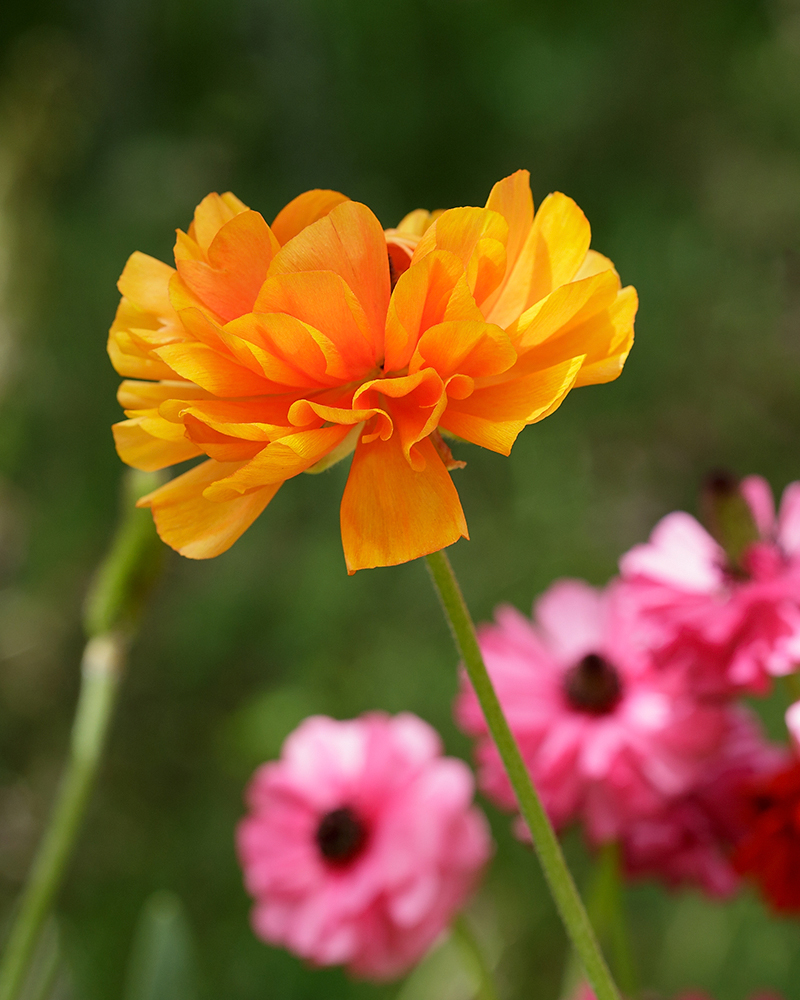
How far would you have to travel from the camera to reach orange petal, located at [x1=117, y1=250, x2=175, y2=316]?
0.23 meters

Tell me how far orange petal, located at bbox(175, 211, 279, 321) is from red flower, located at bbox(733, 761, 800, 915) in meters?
0.19

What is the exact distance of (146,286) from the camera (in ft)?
0.76

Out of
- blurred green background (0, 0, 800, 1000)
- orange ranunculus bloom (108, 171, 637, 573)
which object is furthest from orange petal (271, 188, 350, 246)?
blurred green background (0, 0, 800, 1000)

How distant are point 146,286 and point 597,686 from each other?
0.63ft

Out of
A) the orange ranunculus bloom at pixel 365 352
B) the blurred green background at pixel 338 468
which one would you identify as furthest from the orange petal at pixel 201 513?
the blurred green background at pixel 338 468

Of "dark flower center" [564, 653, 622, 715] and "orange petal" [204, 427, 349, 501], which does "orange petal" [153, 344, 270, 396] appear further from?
"dark flower center" [564, 653, 622, 715]

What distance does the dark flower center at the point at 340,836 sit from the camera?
1.17 ft

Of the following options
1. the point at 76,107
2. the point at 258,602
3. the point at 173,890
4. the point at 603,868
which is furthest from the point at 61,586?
the point at 603,868

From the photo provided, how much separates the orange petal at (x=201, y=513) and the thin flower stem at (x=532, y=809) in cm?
5

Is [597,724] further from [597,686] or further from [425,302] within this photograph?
[425,302]

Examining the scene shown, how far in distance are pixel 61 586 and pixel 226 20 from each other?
1.44 m

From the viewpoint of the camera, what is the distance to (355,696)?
1.23 meters

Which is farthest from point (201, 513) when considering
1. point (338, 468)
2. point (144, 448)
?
point (338, 468)

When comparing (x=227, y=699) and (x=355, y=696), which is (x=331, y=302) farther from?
(x=227, y=699)
